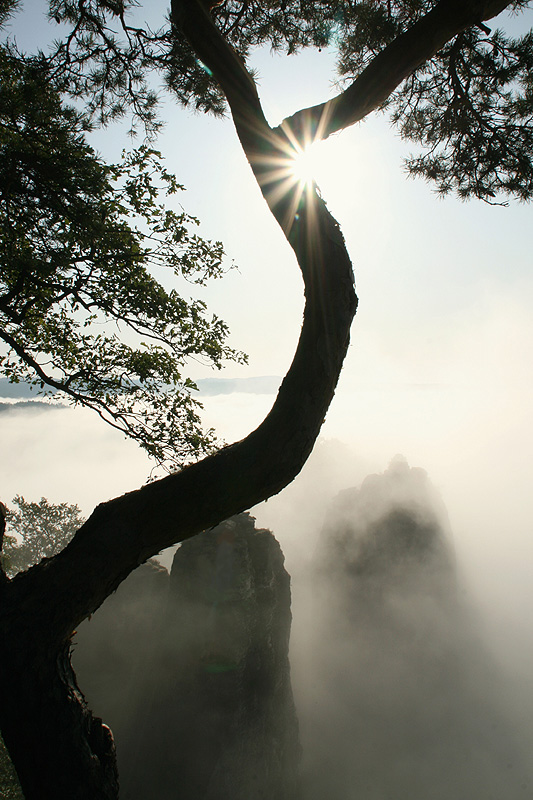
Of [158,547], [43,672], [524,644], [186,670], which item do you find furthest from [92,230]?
[524,644]

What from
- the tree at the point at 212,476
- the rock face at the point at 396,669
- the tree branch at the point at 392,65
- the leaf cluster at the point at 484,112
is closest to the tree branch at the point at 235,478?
the tree at the point at 212,476

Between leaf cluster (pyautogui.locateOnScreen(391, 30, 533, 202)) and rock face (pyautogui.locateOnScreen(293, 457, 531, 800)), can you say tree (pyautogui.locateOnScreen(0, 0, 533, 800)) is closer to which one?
leaf cluster (pyautogui.locateOnScreen(391, 30, 533, 202))

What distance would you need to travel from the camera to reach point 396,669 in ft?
→ 135

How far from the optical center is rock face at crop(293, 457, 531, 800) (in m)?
33.6

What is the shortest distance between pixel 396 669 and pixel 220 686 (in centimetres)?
2891

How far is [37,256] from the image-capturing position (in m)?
5.03

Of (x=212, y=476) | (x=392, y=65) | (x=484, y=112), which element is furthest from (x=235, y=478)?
(x=484, y=112)

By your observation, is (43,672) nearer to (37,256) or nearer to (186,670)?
(37,256)

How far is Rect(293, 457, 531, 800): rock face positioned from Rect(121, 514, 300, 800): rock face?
12.1 m

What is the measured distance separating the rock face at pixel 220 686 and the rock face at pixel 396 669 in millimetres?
12122

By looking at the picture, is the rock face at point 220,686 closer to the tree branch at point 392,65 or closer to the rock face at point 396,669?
the rock face at point 396,669

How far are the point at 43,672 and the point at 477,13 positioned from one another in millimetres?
5628

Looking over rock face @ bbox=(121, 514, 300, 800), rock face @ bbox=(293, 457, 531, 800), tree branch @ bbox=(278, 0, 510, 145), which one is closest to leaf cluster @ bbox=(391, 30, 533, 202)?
tree branch @ bbox=(278, 0, 510, 145)

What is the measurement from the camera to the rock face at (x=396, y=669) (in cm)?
3359
